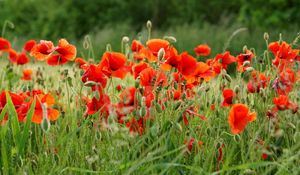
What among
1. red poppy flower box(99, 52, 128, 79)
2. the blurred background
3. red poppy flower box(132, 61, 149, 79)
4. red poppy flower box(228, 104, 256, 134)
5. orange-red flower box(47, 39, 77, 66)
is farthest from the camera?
the blurred background

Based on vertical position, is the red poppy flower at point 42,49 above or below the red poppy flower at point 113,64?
above

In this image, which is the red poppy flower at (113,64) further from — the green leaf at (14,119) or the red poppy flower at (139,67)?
the green leaf at (14,119)

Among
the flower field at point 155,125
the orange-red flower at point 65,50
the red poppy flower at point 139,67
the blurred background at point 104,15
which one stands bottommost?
the flower field at point 155,125

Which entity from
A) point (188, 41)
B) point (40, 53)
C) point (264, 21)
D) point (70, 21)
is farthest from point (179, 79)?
point (70, 21)

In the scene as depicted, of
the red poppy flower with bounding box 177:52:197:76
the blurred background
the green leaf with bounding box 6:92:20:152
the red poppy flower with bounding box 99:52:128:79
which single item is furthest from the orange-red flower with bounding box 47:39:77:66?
the blurred background

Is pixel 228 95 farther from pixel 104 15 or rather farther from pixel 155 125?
pixel 104 15

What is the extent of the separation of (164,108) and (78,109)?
601mm

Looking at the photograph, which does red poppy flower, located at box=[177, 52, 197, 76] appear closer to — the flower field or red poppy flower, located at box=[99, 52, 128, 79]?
the flower field

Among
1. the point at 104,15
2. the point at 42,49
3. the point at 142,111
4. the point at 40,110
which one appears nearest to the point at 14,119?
the point at 40,110

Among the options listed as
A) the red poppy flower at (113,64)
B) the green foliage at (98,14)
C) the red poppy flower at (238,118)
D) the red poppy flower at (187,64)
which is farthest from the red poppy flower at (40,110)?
the green foliage at (98,14)

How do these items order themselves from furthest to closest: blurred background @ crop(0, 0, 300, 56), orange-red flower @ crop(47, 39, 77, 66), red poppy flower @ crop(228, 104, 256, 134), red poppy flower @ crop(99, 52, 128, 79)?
blurred background @ crop(0, 0, 300, 56)
orange-red flower @ crop(47, 39, 77, 66)
red poppy flower @ crop(99, 52, 128, 79)
red poppy flower @ crop(228, 104, 256, 134)

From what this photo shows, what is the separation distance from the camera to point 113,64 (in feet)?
8.25

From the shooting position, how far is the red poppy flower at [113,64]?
2.50m

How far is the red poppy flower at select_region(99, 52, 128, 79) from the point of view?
8.20 feet
